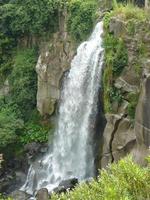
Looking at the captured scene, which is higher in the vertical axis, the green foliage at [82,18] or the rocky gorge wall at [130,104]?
the green foliage at [82,18]

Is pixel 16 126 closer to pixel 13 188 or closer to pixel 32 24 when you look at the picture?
pixel 13 188

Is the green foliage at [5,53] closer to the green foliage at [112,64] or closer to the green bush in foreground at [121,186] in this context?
the green foliage at [112,64]

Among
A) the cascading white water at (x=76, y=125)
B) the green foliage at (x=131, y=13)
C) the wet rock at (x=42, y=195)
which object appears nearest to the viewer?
the green foliage at (x=131, y=13)

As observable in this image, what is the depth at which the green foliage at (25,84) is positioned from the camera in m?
26.5

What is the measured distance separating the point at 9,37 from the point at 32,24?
2.00m

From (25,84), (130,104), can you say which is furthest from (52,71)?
(130,104)

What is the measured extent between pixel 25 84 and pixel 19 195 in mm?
6282

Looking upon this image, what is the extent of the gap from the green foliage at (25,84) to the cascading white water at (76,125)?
2.27 meters

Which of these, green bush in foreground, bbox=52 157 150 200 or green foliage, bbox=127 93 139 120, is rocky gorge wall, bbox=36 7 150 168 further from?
green bush in foreground, bbox=52 157 150 200

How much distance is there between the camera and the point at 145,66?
19.2 metres

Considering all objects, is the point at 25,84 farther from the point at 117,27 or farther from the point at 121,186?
the point at 121,186

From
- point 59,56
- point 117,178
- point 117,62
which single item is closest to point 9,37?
point 59,56

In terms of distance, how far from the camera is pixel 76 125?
77.9 feet

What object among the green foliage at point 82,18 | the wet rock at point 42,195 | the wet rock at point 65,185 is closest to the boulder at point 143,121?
the wet rock at point 65,185
